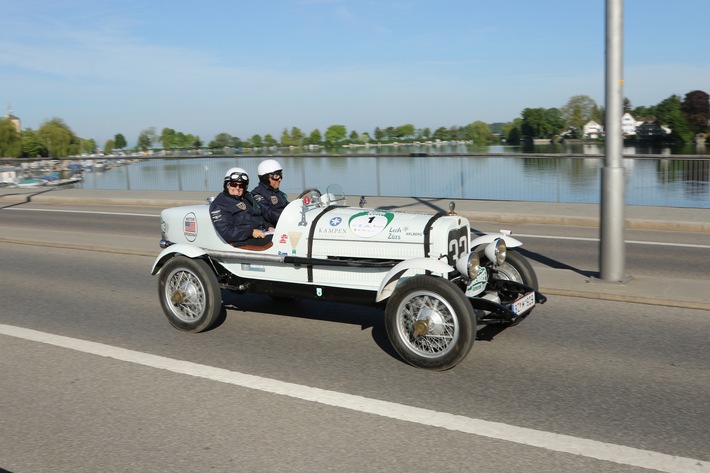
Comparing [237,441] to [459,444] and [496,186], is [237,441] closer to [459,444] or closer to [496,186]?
[459,444]

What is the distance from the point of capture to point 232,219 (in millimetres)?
7660

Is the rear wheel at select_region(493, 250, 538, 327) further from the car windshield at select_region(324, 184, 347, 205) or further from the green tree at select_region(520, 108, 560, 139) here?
the green tree at select_region(520, 108, 560, 139)

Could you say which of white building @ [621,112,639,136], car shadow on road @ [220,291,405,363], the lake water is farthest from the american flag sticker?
the lake water

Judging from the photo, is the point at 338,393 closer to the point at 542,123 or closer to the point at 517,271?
the point at 517,271

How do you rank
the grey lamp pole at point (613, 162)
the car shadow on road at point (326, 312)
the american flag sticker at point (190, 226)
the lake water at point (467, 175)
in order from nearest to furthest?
the car shadow on road at point (326, 312) → the american flag sticker at point (190, 226) → the grey lamp pole at point (613, 162) → the lake water at point (467, 175)

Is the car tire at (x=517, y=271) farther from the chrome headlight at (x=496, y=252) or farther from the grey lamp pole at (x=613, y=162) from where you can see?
the grey lamp pole at (x=613, y=162)

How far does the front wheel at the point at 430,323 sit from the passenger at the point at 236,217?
203cm

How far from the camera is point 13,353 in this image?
6832 mm

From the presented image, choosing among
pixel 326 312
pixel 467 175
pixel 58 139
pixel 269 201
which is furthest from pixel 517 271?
pixel 58 139

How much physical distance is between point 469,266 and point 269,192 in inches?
120

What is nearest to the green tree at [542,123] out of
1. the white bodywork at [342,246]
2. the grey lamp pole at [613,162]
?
the grey lamp pole at [613,162]

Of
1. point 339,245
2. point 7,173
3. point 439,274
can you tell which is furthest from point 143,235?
point 7,173

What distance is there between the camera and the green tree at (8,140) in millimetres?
130250

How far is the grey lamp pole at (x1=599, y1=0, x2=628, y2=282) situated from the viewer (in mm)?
8445
